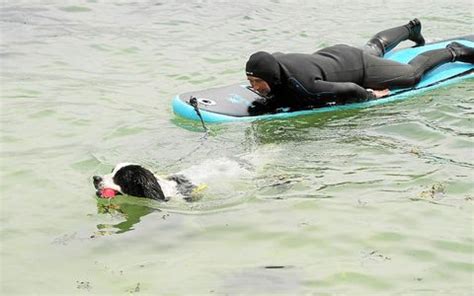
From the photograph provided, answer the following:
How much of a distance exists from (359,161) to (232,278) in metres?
2.60

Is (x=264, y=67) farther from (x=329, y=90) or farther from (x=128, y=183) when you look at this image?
(x=128, y=183)

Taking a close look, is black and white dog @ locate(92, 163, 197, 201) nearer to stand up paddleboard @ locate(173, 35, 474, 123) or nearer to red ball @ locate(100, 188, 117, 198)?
red ball @ locate(100, 188, 117, 198)

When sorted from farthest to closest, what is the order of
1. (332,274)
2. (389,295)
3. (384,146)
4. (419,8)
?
(419,8) < (384,146) < (332,274) < (389,295)

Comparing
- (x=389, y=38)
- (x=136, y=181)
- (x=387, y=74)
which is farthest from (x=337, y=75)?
(x=136, y=181)

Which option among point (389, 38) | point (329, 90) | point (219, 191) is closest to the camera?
point (219, 191)

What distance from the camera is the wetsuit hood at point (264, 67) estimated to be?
7.68 metres

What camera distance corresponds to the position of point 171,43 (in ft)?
41.6

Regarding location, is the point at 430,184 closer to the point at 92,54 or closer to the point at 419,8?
the point at 92,54

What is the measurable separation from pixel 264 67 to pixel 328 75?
96cm

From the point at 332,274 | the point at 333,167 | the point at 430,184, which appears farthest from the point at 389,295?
the point at 333,167

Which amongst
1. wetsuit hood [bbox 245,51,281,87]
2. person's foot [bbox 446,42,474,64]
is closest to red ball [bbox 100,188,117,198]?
wetsuit hood [bbox 245,51,281,87]

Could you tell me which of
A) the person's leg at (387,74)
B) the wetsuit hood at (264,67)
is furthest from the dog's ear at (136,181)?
the person's leg at (387,74)

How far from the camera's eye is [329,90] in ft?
26.1

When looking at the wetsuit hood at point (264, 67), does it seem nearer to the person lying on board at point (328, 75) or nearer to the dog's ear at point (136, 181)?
the person lying on board at point (328, 75)
